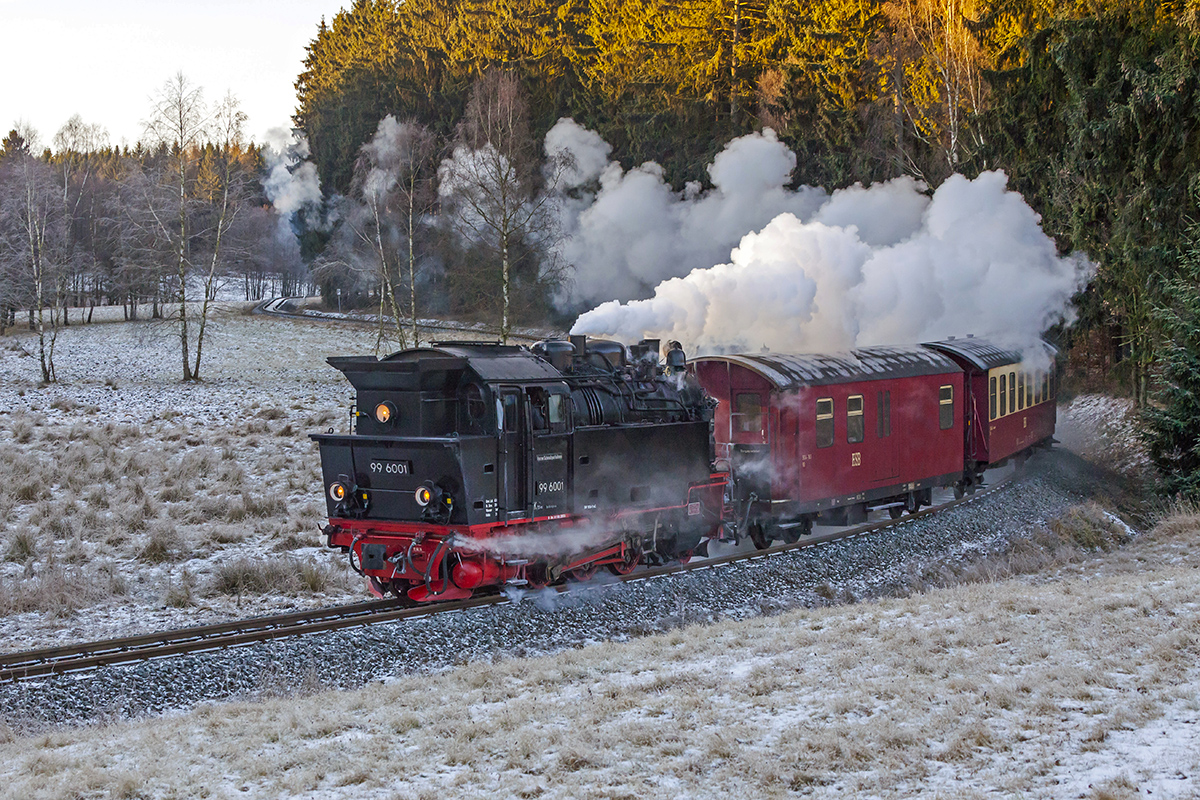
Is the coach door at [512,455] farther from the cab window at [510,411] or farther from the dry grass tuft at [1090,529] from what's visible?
the dry grass tuft at [1090,529]

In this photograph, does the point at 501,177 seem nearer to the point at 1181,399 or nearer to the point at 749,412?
the point at 749,412

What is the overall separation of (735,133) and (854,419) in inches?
873

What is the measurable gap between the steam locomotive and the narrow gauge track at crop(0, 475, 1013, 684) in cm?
30

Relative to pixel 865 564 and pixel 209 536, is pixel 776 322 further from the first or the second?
pixel 209 536

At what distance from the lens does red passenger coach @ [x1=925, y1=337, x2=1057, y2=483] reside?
18.6 meters

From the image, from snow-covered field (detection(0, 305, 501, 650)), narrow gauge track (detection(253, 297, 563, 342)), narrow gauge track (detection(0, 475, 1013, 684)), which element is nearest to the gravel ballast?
narrow gauge track (detection(0, 475, 1013, 684))

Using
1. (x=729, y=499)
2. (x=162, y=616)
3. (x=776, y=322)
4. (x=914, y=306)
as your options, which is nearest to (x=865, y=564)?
(x=729, y=499)

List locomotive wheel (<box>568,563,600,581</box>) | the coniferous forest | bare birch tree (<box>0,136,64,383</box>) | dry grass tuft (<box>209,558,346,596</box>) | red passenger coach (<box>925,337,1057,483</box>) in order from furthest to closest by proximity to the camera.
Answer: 1. bare birch tree (<box>0,136,64,383</box>)
2. the coniferous forest
3. red passenger coach (<box>925,337,1057,483</box>)
4. dry grass tuft (<box>209,558,346,596</box>)
5. locomotive wheel (<box>568,563,600,581</box>)

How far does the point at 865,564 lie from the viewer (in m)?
13.8

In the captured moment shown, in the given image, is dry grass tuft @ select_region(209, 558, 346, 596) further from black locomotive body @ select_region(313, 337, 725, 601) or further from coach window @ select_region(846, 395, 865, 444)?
coach window @ select_region(846, 395, 865, 444)

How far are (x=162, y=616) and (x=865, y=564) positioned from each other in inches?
358

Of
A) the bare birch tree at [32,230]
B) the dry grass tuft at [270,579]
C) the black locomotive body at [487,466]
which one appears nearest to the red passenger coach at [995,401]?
the black locomotive body at [487,466]

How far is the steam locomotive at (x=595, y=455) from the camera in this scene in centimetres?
1023

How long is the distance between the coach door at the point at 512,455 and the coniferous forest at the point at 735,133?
43.5ft
